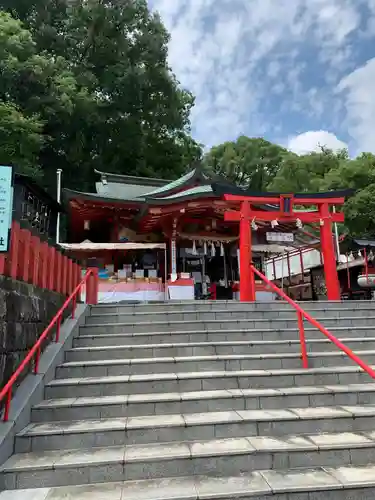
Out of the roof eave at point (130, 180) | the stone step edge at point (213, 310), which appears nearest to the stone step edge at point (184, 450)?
the stone step edge at point (213, 310)

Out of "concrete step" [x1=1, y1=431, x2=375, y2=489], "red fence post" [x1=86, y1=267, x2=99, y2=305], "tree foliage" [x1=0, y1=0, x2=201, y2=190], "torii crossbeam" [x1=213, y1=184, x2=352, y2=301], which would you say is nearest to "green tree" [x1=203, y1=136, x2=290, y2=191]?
"tree foliage" [x1=0, y1=0, x2=201, y2=190]

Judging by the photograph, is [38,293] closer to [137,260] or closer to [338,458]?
[338,458]

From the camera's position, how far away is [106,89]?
25.8 metres

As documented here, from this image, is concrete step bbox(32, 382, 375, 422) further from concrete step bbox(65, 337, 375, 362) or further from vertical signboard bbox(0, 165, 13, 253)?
vertical signboard bbox(0, 165, 13, 253)

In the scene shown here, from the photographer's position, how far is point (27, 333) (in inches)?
185

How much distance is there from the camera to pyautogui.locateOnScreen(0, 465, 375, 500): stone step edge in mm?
3062

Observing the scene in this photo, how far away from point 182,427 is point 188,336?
2.33 m

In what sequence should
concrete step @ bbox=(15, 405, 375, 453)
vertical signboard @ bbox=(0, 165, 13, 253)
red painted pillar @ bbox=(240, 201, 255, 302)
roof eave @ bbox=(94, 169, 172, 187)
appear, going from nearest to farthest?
1. vertical signboard @ bbox=(0, 165, 13, 253)
2. concrete step @ bbox=(15, 405, 375, 453)
3. red painted pillar @ bbox=(240, 201, 255, 302)
4. roof eave @ bbox=(94, 169, 172, 187)

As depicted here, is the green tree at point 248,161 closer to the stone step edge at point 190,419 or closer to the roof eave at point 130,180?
the roof eave at point 130,180

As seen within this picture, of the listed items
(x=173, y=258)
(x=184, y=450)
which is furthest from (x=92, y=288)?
(x=173, y=258)

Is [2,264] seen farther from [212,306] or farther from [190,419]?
[212,306]

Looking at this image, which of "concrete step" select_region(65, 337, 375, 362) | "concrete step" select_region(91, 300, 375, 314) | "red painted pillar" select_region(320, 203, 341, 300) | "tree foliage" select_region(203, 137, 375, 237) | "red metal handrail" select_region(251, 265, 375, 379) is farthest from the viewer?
"tree foliage" select_region(203, 137, 375, 237)

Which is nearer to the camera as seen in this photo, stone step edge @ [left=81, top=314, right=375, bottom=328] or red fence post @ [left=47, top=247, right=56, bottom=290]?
red fence post @ [left=47, top=247, right=56, bottom=290]

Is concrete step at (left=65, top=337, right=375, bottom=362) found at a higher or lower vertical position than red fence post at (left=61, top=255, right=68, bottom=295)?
lower
